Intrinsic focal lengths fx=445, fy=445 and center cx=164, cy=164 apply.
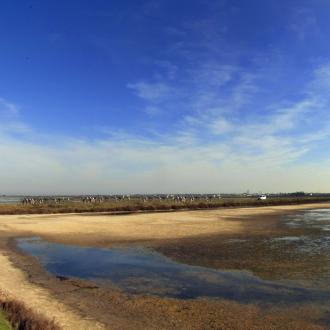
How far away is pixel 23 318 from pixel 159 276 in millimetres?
6876

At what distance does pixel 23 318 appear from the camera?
984cm

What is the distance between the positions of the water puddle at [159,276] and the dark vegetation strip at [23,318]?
385cm

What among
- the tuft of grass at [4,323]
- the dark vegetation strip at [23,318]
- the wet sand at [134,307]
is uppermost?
the tuft of grass at [4,323]

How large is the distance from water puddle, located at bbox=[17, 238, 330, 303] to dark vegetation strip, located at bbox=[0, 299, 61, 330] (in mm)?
3849

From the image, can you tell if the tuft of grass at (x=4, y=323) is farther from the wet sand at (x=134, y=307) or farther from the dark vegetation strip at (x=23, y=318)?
the wet sand at (x=134, y=307)

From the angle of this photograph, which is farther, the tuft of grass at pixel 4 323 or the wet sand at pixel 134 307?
the wet sand at pixel 134 307

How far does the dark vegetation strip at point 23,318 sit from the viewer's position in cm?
932

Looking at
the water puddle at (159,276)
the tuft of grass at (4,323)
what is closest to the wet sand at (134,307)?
the water puddle at (159,276)

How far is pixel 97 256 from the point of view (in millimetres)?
20891

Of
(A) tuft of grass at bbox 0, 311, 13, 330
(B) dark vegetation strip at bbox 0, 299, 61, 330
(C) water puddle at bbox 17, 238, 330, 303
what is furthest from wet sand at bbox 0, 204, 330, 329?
(A) tuft of grass at bbox 0, 311, 13, 330

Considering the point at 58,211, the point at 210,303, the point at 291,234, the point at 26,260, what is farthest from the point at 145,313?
the point at 58,211

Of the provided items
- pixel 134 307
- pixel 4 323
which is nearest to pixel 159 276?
pixel 134 307

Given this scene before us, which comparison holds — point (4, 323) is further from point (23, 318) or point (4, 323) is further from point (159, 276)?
point (159, 276)

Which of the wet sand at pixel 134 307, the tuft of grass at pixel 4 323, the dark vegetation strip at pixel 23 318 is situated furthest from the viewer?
the wet sand at pixel 134 307
